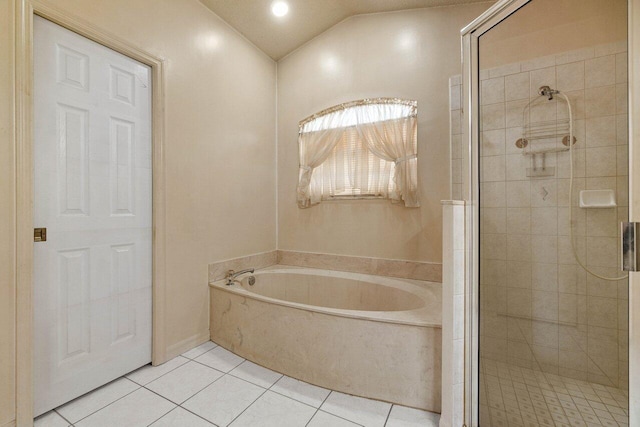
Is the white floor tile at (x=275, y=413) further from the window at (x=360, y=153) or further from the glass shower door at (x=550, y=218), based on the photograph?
the window at (x=360, y=153)

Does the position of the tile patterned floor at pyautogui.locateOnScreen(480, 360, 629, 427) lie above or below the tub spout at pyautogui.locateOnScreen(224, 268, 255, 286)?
below

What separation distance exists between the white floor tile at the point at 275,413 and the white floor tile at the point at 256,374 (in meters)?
0.14

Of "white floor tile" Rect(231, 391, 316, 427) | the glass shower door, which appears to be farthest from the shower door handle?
"white floor tile" Rect(231, 391, 316, 427)

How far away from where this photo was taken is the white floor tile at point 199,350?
1.93m

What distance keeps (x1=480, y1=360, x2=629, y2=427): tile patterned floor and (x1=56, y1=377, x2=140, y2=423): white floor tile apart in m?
1.94

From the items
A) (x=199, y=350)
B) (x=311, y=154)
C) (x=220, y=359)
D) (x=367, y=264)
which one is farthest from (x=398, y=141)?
(x=199, y=350)

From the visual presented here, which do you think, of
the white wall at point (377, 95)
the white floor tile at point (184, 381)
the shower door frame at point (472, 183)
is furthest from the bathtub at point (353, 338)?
the white wall at point (377, 95)

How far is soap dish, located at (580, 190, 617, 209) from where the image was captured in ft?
3.53

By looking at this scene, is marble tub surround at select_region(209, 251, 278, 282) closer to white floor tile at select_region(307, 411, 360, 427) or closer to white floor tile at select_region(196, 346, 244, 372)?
white floor tile at select_region(196, 346, 244, 372)

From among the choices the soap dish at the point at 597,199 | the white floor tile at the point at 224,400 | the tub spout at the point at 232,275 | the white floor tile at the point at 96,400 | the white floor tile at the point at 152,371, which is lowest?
the white floor tile at the point at 224,400

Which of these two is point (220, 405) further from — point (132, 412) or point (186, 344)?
point (186, 344)

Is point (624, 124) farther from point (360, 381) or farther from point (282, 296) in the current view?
point (282, 296)

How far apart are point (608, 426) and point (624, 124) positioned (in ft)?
4.03

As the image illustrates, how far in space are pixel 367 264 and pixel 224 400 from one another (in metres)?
1.48
